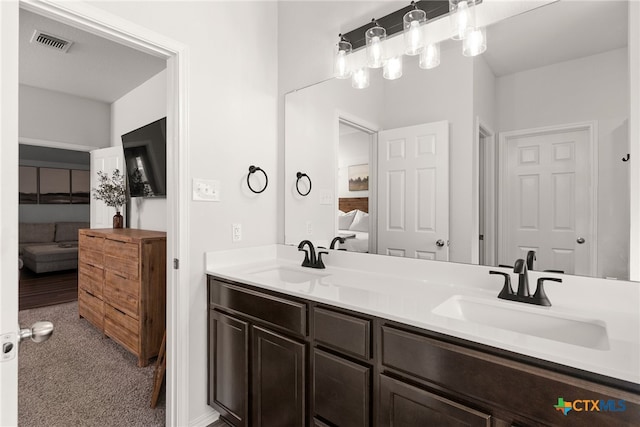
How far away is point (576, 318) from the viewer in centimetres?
109

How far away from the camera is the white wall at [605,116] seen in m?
1.20

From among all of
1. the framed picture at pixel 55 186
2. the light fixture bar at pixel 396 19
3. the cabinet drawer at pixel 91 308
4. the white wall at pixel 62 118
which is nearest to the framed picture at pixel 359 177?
the light fixture bar at pixel 396 19

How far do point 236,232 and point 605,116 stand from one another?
189cm

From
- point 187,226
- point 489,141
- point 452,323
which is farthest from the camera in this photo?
point 187,226

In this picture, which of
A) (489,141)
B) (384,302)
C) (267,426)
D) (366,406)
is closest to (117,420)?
(267,426)

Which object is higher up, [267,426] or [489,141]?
[489,141]

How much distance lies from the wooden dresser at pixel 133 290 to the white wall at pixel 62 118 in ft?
6.84

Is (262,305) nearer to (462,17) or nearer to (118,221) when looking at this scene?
(462,17)

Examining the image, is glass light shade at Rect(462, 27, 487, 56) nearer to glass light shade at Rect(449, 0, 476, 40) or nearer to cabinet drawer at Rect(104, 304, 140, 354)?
glass light shade at Rect(449, 0, 476, 40)

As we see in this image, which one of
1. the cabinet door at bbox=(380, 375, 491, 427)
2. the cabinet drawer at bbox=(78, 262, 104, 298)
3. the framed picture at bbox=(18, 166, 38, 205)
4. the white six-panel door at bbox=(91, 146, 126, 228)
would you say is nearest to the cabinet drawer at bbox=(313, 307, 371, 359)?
the cabinet door at bbox=(380, 375, 491, 427)

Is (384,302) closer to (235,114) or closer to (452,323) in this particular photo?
(452,323)

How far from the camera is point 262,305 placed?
1.59 metres

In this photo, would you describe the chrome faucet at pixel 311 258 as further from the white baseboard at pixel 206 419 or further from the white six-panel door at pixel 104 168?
the white six-panel door at pixel 104 168

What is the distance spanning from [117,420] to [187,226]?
4.14 feet
